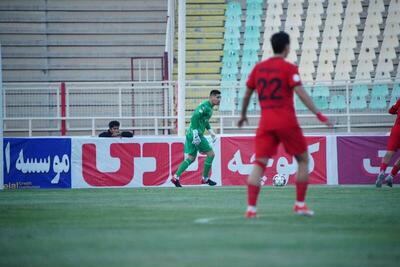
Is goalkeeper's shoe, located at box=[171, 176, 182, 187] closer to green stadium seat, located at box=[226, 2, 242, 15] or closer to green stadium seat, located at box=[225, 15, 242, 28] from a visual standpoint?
green stadium seat, located at box=[225, 15, 242, 28]

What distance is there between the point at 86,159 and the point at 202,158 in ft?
8.91

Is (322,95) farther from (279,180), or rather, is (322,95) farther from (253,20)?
(253,20)

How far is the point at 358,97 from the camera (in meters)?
22.6

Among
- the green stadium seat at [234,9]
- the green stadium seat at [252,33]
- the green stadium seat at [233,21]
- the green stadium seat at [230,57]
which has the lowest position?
the green stadium seat at [230,57]

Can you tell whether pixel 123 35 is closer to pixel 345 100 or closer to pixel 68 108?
pixel 68 108

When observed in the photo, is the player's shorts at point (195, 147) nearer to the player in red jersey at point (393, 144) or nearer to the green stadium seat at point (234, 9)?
the player in red jersey at point (393, 144)

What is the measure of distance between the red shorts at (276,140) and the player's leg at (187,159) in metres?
9.69

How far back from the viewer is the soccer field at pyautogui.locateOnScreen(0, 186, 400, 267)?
740 centimetres

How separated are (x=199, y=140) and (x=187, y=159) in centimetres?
49

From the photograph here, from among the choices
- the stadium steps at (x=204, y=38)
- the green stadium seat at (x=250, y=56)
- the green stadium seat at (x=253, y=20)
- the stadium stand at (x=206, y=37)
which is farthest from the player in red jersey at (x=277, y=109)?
the green stadium seat at (x=253, y=20)

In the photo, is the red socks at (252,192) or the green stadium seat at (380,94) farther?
the green stadium seat at (380,94)

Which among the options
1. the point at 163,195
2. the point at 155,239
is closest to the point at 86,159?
the point at 163,195

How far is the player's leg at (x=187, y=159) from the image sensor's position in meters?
20.4

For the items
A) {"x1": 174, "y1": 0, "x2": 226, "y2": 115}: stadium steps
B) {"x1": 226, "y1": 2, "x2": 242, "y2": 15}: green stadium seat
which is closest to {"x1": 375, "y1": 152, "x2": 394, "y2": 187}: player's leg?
{"x1": 174, "y1": 0, "x2": 226, "y2": 115}: stadium steps
